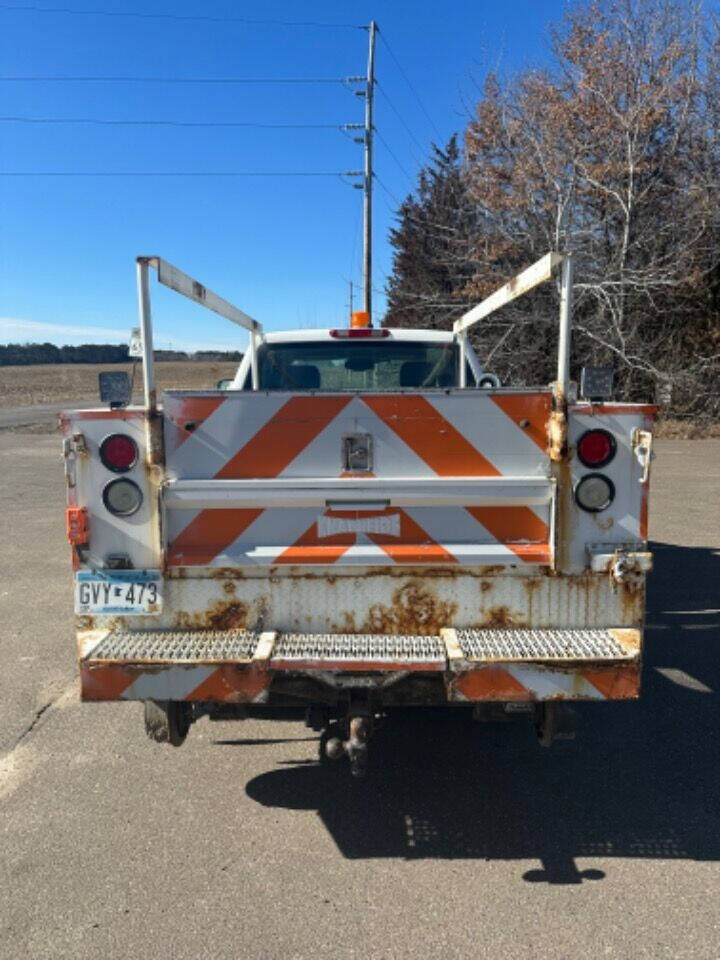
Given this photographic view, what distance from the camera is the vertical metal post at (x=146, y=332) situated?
9.94ft

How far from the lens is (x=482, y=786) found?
3.65 metres

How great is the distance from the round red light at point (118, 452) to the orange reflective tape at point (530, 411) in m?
1.42

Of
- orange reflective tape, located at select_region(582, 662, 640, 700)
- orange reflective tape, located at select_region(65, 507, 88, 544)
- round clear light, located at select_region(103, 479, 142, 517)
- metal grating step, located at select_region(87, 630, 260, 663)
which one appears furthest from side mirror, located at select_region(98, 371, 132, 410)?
orange reflective tape, located at select_region(582, 662, 640, 700)

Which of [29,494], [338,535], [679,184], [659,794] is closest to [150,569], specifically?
[338,535]

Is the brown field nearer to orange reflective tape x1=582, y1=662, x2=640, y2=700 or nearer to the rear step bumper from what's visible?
the rear step bumper

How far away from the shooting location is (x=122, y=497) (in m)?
3.10

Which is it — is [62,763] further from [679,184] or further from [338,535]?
[679,184]

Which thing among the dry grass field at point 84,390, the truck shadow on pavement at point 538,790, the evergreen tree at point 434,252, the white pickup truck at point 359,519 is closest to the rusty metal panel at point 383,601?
the white pickup truck at point 359,519

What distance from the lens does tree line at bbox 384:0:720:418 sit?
18.2 m

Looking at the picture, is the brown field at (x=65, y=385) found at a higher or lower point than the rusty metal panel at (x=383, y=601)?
higher

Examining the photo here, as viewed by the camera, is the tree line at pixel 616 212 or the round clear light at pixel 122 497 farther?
the tree line at pixel 616 212

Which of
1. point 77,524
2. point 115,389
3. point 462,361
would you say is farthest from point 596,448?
point 462,361

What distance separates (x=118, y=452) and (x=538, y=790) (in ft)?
7.84

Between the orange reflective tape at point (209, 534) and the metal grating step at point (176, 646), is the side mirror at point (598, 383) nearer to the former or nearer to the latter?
the orange reflective tape at point (209, 534)
